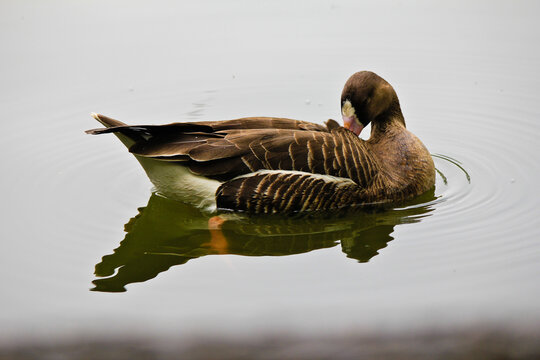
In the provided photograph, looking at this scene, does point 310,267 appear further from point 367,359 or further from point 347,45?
point 347,45

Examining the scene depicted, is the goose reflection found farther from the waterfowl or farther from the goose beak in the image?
the goose beak

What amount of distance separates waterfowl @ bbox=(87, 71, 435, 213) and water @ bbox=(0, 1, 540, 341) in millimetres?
231

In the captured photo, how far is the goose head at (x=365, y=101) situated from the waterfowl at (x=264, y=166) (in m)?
0.34

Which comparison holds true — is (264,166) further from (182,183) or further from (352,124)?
(352,124)

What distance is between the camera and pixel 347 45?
11547 millimetres

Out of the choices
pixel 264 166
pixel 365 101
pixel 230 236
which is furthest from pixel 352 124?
pixel 230 236

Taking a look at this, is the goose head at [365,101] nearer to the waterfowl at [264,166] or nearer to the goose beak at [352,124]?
the goose beak at [352,124]

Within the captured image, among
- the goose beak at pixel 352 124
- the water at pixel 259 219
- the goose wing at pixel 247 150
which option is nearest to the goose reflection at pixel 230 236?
the water at pixel 259 219

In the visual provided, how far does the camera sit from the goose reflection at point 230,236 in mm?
6750

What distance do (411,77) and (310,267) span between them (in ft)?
16.7

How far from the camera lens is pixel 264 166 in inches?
288

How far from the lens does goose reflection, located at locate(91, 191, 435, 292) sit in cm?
675

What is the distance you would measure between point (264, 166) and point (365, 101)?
1491 mm

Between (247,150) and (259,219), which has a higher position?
(247,150)
